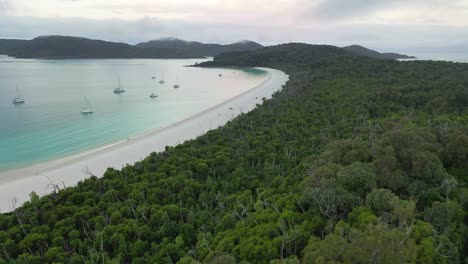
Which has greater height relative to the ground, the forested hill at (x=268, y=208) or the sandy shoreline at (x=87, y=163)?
the forested hill at (x=268, y=208)

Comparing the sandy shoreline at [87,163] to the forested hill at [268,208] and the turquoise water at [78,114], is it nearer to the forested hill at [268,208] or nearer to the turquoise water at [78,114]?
the turquoise water at [78,114]

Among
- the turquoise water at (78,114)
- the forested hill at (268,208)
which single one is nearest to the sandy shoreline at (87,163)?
the turquoise water at (78,114)

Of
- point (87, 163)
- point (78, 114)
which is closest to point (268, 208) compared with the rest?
point (87, 163)

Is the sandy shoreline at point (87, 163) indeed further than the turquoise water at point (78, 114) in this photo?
No

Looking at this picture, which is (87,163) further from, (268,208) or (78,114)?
(78,114)

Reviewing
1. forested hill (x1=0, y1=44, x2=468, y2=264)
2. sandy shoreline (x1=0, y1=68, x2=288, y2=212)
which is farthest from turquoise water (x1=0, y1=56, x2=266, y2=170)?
forested hill (x1=0, y1=44, x2=468, y2=264)

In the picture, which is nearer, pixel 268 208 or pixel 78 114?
pixel 268 208

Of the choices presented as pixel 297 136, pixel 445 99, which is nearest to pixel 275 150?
pixel 297 136

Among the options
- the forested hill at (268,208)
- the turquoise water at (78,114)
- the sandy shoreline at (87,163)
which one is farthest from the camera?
the turquoise water at (78,114)

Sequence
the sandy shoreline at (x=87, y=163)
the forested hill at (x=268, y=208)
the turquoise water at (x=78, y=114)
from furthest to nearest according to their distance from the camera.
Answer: the turquoise water at (x=78, y=114)
the sandy shoreline at (x=87, y=163)
the forested hill at (x=268, y=208)
